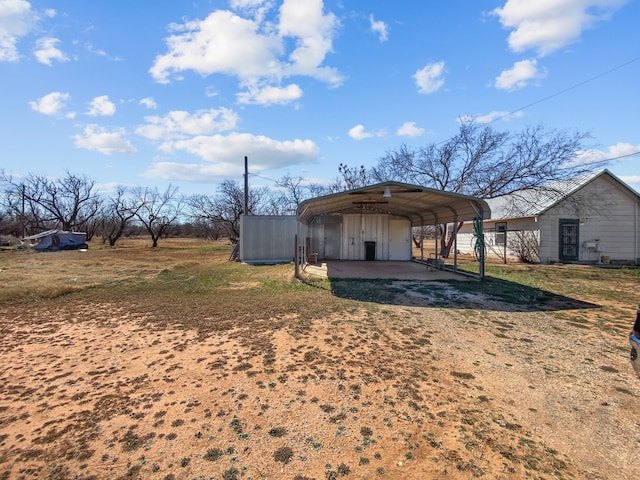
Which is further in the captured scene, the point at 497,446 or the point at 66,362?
the point at 66,362

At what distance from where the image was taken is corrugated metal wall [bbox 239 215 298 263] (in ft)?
48.9

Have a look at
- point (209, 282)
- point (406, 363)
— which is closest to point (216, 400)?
point (406, 363)

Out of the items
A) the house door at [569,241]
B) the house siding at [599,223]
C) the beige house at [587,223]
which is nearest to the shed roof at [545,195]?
the beige house at [587,223]

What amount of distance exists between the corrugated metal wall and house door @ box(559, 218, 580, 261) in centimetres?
1248

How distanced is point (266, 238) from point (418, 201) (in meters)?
7.42

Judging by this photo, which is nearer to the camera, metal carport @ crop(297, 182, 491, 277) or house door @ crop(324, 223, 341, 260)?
metal carport @ crop(297, 182, 491, 277)

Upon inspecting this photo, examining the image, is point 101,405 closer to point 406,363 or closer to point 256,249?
point 406,363

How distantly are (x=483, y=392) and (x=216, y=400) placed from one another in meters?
2.42

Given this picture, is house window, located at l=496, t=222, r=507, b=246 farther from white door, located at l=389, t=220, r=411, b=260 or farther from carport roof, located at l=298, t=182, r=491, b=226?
carport roof, located at l=298, t=182, r=491, b=226

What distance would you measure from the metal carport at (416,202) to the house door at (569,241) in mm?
6901

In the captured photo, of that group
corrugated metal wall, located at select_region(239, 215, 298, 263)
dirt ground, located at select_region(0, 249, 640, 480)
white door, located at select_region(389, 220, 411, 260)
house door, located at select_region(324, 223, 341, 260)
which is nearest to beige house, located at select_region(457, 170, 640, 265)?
white door, located at select_region(389, 220, 411, 260)

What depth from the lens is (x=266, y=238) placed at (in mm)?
15125

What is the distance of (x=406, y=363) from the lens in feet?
11.9

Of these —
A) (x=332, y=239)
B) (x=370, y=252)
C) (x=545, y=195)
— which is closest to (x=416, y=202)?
(x=370, y=252)
